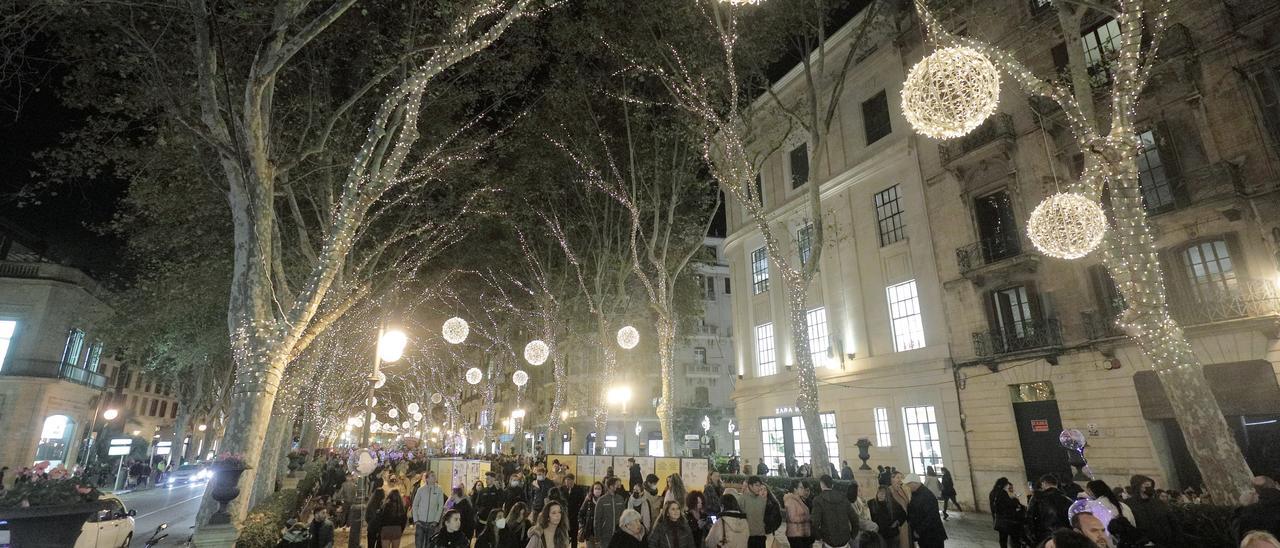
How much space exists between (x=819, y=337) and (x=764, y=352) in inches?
131

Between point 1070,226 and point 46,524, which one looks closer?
point 46,524

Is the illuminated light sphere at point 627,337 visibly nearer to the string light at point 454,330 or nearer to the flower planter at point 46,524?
the string light at point 454,330

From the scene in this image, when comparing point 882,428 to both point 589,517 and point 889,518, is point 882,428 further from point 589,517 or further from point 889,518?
point 589,517

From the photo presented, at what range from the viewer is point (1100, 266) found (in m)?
15.1

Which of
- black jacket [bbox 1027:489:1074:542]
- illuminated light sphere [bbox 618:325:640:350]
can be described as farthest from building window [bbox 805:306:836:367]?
black jacket [bbox 1027:489:1074:542]

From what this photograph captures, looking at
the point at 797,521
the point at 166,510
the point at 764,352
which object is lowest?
the point at 166,510

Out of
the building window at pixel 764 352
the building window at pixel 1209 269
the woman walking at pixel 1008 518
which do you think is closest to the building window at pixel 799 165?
the building window at pixel 764 352

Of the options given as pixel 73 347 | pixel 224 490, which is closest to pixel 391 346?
pixel 224 490

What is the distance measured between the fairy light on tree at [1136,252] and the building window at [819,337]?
42.9ft

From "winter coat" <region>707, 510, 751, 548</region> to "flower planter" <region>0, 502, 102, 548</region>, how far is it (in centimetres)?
724

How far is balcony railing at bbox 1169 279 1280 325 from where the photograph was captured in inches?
486

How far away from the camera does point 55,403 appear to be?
27.7 meters

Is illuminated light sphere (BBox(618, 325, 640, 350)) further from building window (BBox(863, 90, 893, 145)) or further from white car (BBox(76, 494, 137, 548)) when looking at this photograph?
white car (BBox(76, 494, 137, 548))

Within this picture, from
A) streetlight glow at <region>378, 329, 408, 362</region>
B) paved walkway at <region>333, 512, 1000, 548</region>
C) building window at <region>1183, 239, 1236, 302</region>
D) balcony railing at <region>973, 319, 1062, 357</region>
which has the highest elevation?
building window at <region>1183, 239, 1236, 302</region>
